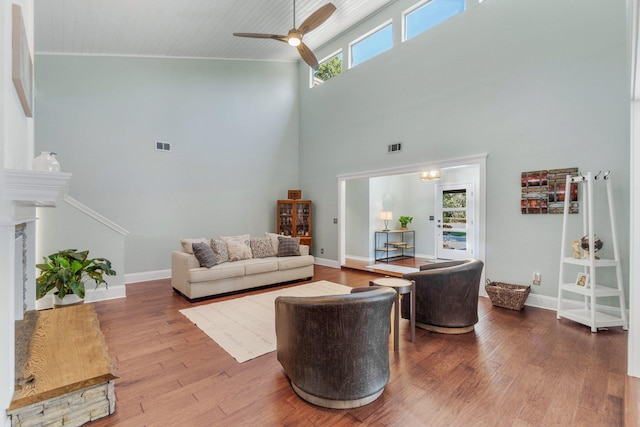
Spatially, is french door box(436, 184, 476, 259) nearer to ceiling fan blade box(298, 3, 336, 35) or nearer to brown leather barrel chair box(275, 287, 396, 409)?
ceiling fan blade box(298, 3, 336, 35)

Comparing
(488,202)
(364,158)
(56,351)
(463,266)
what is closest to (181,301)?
(56,351)

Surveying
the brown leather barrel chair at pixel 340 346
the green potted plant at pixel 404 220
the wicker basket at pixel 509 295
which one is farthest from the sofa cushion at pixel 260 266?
the green potted plant at pixel 404 220

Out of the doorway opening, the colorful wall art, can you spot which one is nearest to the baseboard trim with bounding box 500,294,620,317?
the colorful wall art

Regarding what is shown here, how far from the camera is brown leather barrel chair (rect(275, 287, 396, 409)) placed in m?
1.95

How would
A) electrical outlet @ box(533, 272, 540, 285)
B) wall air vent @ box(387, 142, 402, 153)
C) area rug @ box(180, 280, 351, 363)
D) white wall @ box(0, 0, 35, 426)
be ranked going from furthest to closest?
wall air vent @ box(387, 142, 402, 153) → electrical outlet @ box(533, 272, 540, 285) → area rug @ box(180, 280, 351, 363) → white wall @ box(0, 0, 35, 426)

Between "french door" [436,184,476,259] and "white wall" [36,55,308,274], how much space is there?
4307 mm

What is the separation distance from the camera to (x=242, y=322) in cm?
357

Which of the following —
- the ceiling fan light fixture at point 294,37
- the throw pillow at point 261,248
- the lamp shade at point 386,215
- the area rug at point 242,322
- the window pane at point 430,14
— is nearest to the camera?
the area rug at point 242,322

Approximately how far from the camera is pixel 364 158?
6520 millimetres

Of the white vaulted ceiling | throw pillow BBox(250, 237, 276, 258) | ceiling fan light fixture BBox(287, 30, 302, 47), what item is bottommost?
throw pillow BBox(250, 237, 276, 258)

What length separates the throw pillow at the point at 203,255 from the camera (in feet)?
14.8

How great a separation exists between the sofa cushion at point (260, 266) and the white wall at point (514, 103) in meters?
2.99

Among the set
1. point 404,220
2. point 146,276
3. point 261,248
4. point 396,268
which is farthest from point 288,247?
point 404,220

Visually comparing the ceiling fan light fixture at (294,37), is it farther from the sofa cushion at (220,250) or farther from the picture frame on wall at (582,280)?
the picture frame on wall at (582,280)
